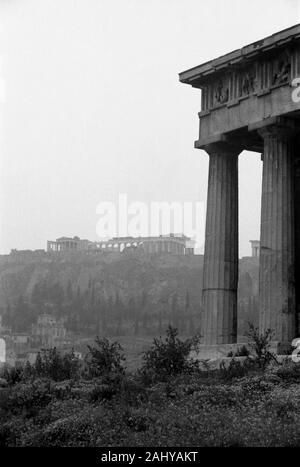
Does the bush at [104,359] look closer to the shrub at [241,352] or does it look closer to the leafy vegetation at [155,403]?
the leafy vegetation at [155,403]

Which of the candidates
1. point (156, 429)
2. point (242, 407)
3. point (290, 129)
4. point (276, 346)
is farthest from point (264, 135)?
point (156, 429)

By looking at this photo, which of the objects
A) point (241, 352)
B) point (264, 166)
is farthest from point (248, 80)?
point (241, 352)

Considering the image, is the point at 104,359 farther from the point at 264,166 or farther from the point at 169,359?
the point at 264,166

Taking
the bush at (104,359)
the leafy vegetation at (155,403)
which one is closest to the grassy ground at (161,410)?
the leafy vegetation at (155,403)

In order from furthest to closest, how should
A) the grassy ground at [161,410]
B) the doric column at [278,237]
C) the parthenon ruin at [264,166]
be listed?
1. the parthenon ruin at [264,166]
2. the doric column at [278,237]
3. the grassy ground at [161,410]

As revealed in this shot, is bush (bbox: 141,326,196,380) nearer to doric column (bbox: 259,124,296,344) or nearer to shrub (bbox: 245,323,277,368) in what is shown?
shrub (bbox: 245,323,277,368)

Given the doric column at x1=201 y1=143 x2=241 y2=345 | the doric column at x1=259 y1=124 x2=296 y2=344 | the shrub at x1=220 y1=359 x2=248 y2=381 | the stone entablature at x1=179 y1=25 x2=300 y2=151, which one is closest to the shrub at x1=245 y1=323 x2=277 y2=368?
the shrub at x1=220 y1=359 x2=248 y2=381

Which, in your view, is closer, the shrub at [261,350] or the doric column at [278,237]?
the shrub at [261,350]
